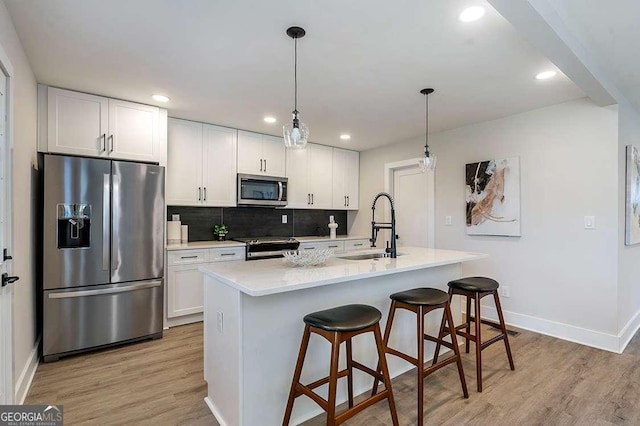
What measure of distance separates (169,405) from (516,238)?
3.59 m

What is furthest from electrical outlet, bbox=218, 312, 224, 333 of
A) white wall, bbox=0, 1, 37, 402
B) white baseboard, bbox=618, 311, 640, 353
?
white baseboard, bbox=618, 311, 640, 353

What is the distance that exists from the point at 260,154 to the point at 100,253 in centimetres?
223

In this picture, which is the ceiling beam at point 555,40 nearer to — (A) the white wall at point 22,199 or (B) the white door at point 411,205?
(B) the white door at point 411,205

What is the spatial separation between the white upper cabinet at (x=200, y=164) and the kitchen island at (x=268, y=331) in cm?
204

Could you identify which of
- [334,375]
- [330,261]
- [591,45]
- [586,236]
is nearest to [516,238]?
[586,236]

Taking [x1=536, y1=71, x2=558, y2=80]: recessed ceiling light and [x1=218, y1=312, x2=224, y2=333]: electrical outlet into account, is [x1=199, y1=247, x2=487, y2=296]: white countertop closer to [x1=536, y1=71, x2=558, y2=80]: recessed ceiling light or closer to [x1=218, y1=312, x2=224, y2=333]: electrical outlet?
[x1=218, y1=312, x2=224, y2=333]: electrical outlet

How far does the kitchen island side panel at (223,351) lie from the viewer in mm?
1729

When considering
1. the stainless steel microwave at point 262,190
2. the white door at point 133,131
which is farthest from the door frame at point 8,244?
the stainless steel microwave at point 262,190

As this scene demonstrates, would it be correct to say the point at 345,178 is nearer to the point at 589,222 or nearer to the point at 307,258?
the point at 589,222

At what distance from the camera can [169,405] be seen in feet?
6.89

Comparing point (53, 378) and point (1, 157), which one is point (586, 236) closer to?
point (1, 157)

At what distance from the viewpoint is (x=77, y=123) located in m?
2.97

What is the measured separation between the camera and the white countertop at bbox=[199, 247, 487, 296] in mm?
1597

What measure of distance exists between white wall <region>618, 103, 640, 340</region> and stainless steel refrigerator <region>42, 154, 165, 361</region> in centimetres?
436
